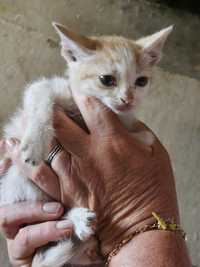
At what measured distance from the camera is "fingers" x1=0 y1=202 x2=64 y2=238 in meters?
1.62

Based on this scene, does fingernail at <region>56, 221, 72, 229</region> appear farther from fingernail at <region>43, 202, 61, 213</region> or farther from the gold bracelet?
the gold bracelet

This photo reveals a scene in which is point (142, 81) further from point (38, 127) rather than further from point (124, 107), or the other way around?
point (38, 127)

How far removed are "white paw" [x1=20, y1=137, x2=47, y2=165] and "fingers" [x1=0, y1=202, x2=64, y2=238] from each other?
0.18 meters

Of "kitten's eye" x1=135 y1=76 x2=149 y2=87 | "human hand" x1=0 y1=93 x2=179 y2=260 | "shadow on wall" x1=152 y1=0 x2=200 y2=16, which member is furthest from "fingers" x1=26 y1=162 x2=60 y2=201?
"shadow on wall" x1=152 y1=0 x2=200 y2=16

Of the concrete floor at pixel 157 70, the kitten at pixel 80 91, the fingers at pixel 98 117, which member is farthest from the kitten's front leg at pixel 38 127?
the concrete floor at pixel 157 70

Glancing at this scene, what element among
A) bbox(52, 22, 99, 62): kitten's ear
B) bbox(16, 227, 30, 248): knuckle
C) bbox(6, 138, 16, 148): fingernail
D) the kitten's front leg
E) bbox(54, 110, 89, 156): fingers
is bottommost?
bbox(16, 227, 30, 248): knuckle

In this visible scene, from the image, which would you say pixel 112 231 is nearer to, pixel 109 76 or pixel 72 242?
pixel 72 242

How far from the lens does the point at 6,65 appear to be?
2.47 meters

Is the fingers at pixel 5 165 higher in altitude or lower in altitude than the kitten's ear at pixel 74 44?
lower

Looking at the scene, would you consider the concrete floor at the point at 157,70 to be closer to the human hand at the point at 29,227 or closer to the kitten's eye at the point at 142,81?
the human hand at the point at 29,227

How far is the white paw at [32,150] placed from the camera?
1.52m

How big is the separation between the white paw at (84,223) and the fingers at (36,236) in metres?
0.04

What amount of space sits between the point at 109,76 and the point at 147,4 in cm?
127

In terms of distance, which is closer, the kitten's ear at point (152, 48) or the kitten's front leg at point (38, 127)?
the kitten's front leg at point (38, 127)
